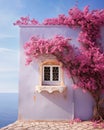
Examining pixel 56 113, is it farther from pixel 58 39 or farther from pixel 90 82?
pixel 58 39

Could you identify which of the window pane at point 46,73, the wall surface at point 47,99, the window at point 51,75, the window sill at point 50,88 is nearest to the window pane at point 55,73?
the window at point 51,75

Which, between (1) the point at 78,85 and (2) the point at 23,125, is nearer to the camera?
(2) the point at 23,125

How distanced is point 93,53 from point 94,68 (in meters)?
0.76

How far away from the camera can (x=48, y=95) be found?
15602 millimetres

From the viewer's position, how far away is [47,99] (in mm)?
15586

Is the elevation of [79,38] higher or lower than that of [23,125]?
higher

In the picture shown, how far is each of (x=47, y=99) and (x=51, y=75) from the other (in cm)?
120

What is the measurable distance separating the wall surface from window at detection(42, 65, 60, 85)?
0.36m

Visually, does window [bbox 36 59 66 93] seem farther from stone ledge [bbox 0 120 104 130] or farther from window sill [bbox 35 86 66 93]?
stone ledge [bbox 0 120 104 130]

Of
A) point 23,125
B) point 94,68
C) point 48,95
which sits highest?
point 94,68

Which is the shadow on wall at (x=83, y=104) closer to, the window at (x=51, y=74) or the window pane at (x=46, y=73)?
the window at (x=51, y=74)

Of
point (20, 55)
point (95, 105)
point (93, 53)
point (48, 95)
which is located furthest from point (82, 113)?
point (20, 55)

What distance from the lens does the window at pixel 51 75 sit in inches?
618

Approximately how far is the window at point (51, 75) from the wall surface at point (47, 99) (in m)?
0.36
